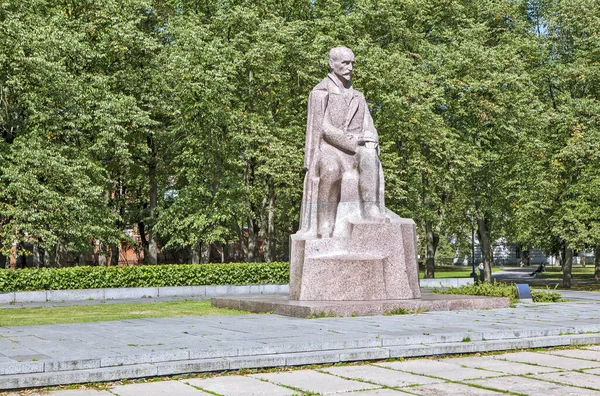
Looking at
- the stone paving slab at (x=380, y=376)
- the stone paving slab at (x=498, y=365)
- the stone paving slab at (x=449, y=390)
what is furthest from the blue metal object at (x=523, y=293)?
the stone paving slab at (x=449, y=390)

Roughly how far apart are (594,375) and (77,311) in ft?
47.0

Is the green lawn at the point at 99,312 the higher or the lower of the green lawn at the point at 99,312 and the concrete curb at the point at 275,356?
the lower

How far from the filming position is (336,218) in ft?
59.5

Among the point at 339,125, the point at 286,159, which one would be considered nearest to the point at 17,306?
the point at 339,125

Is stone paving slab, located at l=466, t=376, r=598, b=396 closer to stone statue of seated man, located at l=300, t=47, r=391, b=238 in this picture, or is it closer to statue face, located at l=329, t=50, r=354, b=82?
stone statue of seated man, located at l=300, t=47, r=391, b=238

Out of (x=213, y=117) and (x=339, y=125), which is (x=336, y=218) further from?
(x=213, y=117)

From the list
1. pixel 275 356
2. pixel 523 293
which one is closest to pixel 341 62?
pixel 523 293

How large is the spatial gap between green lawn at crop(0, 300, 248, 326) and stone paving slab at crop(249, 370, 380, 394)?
7888 millimetres

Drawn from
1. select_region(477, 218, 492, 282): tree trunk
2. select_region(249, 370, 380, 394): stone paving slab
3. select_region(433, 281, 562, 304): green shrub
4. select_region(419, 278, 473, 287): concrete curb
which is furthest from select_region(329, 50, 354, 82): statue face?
select_region(477, 218, 492, 282): tree trunk

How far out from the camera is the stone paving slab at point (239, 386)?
8.62 meters

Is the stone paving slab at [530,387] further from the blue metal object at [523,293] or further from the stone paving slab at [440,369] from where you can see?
the blue metal object at [523,293]

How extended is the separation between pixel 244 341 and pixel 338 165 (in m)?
7.60

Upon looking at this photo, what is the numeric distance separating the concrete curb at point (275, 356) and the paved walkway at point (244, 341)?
0.01 m

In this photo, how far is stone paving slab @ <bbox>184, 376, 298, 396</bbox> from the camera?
862cm
